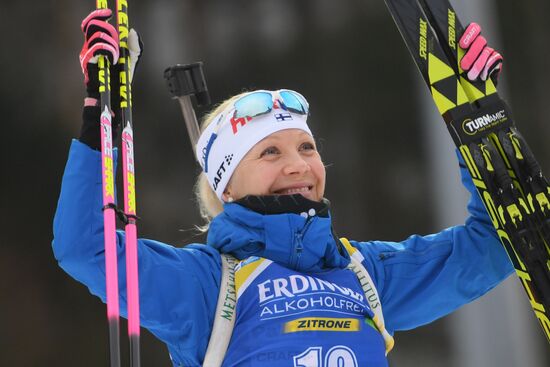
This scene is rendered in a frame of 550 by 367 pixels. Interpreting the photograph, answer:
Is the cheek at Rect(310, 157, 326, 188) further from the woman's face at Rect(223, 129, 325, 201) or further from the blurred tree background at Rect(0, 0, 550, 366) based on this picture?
the blurred tree background at Rect(0, 0, 550, 366)

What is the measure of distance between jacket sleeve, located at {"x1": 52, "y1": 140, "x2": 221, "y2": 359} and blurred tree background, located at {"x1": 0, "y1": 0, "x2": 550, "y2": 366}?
2.31 m

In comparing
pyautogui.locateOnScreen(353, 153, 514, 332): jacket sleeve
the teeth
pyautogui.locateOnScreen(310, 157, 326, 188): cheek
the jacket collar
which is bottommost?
pyautogui.locateOnScreen(353, 153, 514, 332): jacket sleeve

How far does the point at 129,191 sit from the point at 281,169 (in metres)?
0.40

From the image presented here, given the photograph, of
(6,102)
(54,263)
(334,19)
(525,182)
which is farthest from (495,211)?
(334,19)

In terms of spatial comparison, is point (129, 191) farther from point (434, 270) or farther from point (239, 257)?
point (434, 270)

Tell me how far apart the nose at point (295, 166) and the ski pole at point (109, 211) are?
0.46 meters

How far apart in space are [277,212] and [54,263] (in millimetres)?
2663

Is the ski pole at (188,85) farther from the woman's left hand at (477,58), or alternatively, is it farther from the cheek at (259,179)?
the woman's left hand at (477,58)

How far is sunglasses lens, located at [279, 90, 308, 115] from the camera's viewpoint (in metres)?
2.62

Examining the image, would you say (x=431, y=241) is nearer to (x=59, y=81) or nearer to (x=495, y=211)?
(x=495, y=211)

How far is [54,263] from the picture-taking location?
4.82 metres

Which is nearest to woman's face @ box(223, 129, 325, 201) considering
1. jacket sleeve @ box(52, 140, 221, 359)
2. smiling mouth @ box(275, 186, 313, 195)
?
smiling mouth @ box(275, 186, 313, 195)

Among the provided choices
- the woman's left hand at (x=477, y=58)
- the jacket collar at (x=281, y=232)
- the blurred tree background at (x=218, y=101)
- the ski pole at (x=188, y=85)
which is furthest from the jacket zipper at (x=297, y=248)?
the blurred tree background at (x=218, y=101)

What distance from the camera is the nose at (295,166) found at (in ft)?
8.10
